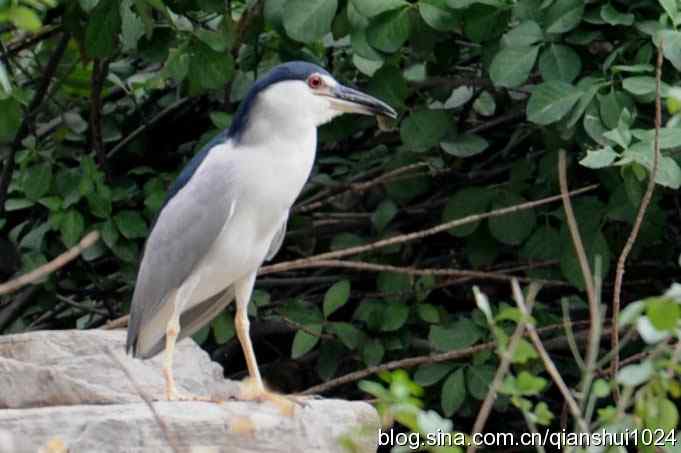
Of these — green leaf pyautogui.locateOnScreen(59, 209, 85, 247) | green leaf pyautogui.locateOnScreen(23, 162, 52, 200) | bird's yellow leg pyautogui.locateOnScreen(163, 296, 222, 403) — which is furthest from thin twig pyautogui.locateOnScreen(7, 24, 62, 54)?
bird's yellow leg pyautogui.locateOnScreen(163, 296, 222, 403)

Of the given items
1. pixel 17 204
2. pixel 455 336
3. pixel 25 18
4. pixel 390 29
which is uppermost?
pixel 25 18

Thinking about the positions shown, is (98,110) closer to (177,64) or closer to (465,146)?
(177,64)

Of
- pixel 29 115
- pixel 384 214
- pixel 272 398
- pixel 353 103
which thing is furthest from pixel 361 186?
pixel 272 398

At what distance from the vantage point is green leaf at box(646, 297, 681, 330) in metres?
2.12

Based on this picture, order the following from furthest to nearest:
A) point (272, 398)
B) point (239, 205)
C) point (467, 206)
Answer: point (467, 206)
point (239, 205)
point (272, 398)

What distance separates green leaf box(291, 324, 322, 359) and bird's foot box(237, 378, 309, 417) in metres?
1.10

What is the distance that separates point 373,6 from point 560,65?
624mm

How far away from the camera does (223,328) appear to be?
562 cm

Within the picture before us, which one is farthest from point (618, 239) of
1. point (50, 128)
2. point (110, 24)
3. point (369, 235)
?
point (50, 128)

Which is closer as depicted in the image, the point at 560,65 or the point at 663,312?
the point at 663,312

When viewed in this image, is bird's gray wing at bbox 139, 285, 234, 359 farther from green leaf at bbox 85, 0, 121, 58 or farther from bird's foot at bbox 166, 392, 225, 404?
green leaf at bbox 85, 0, 121, 58

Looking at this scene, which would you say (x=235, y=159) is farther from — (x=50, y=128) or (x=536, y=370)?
(x=50, y=128)

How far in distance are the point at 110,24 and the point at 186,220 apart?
990mm

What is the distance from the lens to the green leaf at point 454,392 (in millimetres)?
5348
